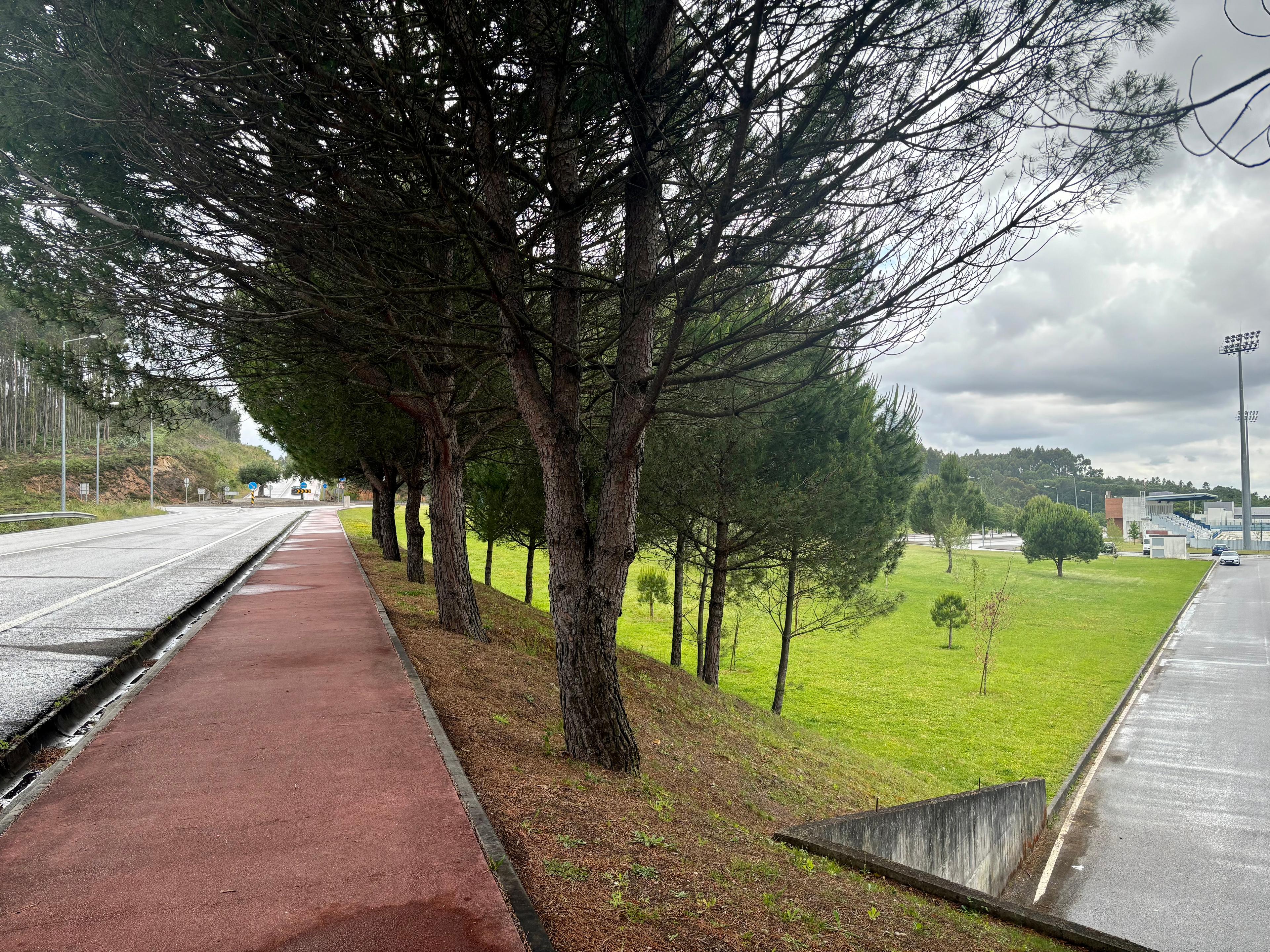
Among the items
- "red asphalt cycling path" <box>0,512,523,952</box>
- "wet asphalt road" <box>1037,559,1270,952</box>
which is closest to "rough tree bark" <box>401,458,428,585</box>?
"red asphalt cycling path" <box>0,512,523,952</box>

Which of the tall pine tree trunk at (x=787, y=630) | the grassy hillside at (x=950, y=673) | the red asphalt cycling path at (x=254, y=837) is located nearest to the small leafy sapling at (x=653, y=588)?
the grassy hillside at (x=950, y=673)

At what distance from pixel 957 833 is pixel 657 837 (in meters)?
6.86

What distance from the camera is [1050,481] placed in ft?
493

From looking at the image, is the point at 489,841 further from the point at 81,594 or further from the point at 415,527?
the point at 415,527

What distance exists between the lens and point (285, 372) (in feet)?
28.1

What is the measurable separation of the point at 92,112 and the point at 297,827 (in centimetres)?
637

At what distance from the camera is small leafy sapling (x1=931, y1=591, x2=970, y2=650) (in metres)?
36.7

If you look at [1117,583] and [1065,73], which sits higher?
[1065,73]

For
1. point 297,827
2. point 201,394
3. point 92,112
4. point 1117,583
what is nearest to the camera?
point 297,827

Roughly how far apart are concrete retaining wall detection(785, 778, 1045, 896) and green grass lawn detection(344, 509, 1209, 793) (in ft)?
11.5

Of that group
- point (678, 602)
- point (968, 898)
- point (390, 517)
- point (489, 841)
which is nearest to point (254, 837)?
point (489, 841)

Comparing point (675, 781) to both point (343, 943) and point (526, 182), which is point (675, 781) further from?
point (526, 182)

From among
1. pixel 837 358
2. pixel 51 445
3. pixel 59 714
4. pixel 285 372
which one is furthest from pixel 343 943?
pixel 51 445

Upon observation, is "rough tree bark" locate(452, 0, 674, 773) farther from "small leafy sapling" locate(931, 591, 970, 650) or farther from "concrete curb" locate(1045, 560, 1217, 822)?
"small leafy sapling" locate(931, 591, 970, 650)
